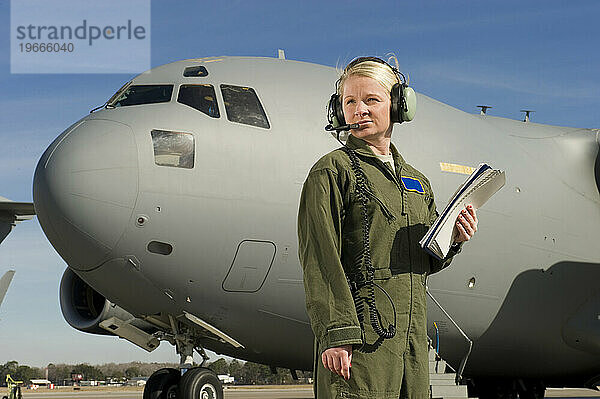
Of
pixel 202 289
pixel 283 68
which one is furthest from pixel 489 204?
pixel 202 289

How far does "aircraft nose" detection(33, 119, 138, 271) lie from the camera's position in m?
6.25

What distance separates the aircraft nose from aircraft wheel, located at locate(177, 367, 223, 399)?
1307 mm

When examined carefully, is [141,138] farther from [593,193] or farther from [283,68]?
[593,193]

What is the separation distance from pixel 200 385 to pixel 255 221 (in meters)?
1.53

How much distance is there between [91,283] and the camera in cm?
684

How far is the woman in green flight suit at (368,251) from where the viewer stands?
8.96 feet

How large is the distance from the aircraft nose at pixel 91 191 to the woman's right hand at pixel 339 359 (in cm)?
Result: 392

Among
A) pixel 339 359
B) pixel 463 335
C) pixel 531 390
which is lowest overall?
pixel 531 390

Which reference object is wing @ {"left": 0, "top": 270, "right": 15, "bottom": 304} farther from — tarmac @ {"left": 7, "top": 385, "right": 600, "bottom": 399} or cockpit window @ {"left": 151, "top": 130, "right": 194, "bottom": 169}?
cockpit window @ {"left": 151, "top": 130, "right": 194, "bottom": 169}

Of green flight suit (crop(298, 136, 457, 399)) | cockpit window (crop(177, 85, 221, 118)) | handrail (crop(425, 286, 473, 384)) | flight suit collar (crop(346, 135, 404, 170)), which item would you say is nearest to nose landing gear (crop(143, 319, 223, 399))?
cockpit window (crop(177, 85, 221, 118))

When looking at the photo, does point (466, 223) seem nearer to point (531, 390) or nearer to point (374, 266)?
point (374, 266)

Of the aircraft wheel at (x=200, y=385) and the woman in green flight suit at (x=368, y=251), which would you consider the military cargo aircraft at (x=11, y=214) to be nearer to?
the aircraft wheel at (x=200, y=385)

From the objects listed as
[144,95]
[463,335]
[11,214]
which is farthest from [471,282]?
[11,214]

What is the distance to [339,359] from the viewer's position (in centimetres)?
268
